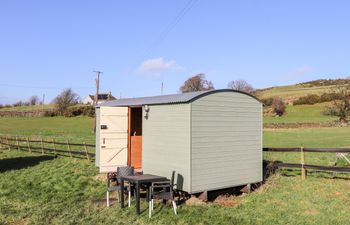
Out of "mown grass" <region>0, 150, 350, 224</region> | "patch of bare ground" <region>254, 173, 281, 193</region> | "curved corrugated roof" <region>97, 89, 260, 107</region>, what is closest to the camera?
"mown grass" <region>0, 150, 350, 224</region>

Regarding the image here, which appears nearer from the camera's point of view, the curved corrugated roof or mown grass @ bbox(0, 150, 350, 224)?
mown grass @ bbox(0, 150, 350, 224)

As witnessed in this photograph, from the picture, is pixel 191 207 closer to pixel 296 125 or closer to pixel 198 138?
pixel 198 138

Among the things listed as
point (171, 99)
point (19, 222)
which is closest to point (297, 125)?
point (171, 99)

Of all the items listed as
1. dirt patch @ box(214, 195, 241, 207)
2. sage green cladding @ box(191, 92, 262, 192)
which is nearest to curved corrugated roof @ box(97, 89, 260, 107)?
sage green cladding @ box(191, 92, 262, 192)

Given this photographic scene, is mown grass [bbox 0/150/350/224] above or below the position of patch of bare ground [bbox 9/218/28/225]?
above

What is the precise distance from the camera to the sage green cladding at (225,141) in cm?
934

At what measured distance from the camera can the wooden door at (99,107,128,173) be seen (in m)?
11.5

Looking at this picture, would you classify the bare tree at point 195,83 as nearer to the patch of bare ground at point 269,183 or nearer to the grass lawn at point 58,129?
the grass lawn at point 58,129

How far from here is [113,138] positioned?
38.7 ft

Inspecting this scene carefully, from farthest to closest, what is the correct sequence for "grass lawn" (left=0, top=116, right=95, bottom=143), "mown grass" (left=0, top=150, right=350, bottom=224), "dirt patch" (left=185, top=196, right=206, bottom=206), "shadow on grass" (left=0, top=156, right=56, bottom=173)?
"grass lawn" (left=0, top=116, right=95, bottom=143) < "shadow on grass" (left=0, top=156, right=56, bottom=173) < "dirt patch" (left=185, top=196, right=206, bottom=206) < "mown grass" (left=0, top=150, right=350, bottom=224)

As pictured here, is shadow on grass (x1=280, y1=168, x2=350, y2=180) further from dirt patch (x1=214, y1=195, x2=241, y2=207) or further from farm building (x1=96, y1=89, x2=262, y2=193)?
dirt patch (x1=214, y1=195, x2=241, y2=207)

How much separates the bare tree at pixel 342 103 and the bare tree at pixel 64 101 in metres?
46.9

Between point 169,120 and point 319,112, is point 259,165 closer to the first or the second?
point 169,120

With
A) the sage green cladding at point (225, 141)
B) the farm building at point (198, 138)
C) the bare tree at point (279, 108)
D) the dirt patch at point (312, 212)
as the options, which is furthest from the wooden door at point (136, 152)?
the bare tree at point (279, 108)
